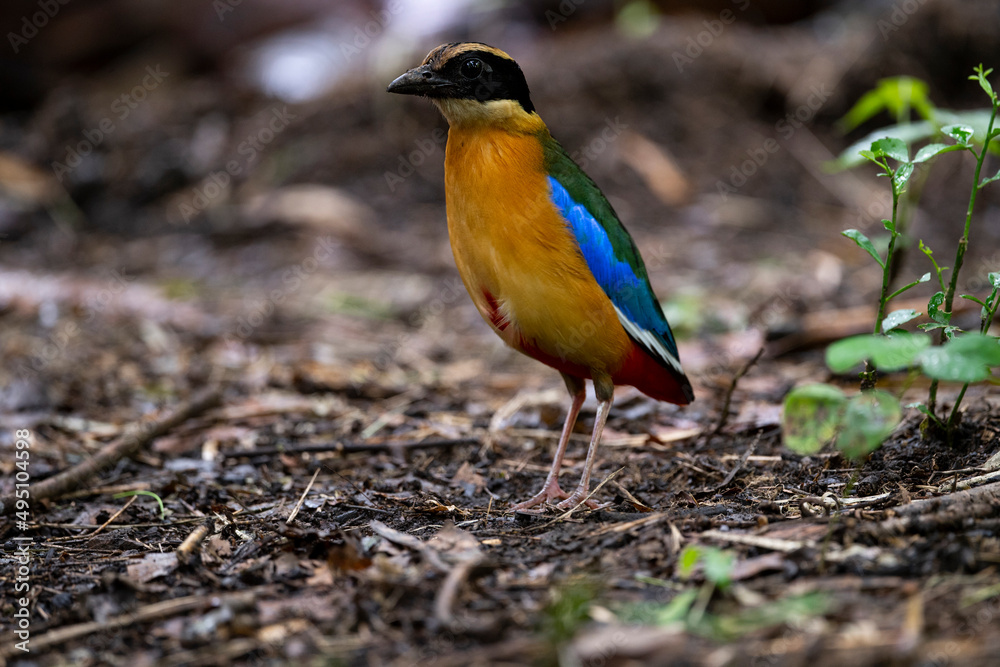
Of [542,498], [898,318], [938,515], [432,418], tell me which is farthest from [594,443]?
[938,515]

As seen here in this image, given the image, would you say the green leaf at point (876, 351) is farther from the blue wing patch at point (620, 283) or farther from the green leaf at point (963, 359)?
the blue wing patch at point (620, 283)

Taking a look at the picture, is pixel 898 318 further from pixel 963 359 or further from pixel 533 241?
pixel 533 241

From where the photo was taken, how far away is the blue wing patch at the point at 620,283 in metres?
3.84

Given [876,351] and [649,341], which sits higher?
[876,351]

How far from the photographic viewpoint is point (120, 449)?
4301mm

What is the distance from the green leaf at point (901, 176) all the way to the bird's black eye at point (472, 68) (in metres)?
1.90

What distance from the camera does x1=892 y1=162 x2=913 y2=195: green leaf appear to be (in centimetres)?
303

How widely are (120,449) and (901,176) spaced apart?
3.76 meters

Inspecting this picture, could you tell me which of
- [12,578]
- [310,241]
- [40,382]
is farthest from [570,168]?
[310,241]

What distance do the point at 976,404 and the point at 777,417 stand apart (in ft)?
2.99

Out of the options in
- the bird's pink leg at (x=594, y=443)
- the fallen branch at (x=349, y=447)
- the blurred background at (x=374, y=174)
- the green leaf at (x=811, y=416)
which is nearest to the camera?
the green leaf at (x=811, y=416)

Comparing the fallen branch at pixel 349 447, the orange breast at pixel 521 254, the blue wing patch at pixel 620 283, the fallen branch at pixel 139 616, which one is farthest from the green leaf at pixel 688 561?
the fallen branch at pixel 349 447

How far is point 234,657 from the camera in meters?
2.29

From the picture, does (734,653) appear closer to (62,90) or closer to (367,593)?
(367,593)
